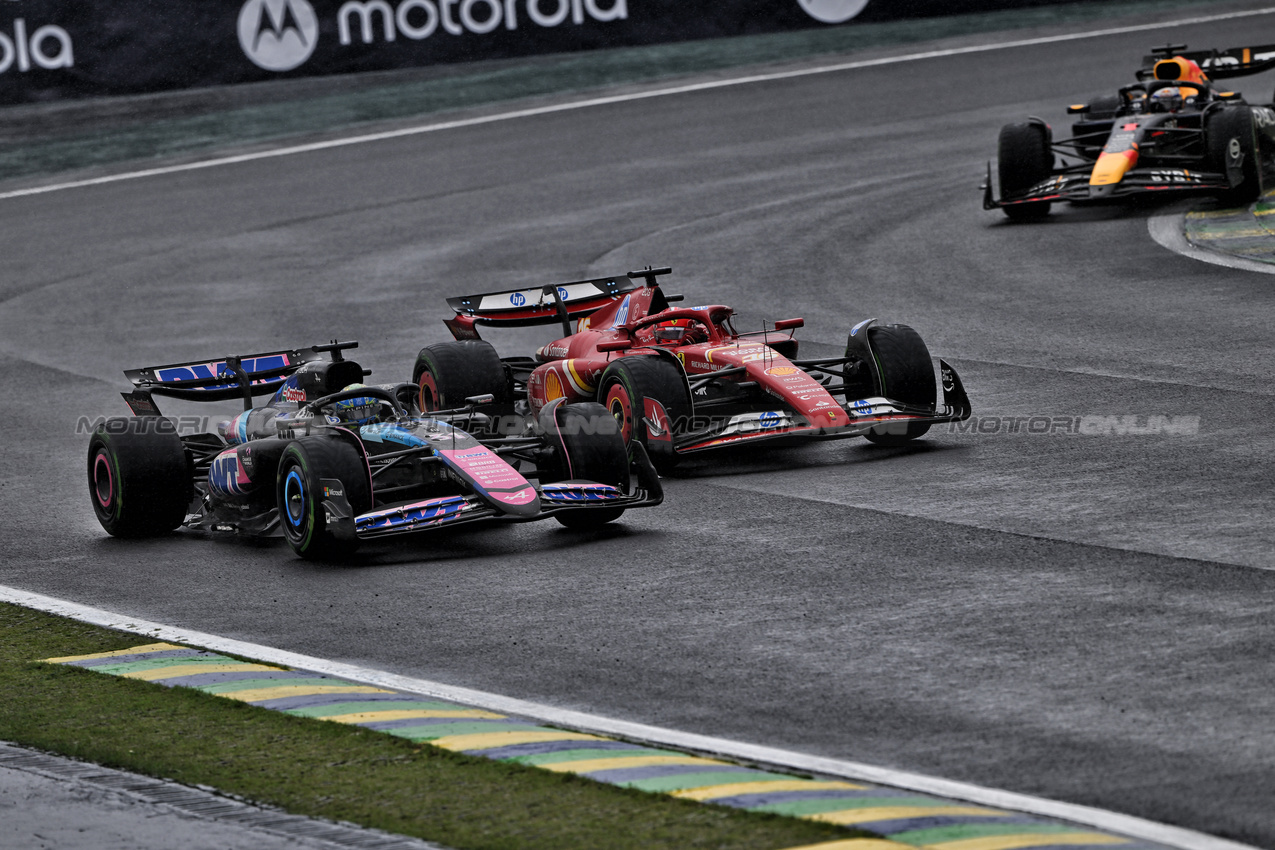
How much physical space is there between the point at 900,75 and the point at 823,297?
1383 centimetres

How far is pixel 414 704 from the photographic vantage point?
783 centimetres

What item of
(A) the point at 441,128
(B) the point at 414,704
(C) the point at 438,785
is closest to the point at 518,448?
(B) the point at 414,704

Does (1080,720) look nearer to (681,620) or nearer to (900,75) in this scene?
(681,620)

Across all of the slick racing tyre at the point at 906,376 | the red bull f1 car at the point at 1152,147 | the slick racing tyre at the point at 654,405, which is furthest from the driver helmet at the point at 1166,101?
the slick racing tyre at the point at 654,405

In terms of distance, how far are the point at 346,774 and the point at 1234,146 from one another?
51.7 feet

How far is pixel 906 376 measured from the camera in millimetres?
12773

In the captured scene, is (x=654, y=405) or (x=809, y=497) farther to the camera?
(x=654, y=405)

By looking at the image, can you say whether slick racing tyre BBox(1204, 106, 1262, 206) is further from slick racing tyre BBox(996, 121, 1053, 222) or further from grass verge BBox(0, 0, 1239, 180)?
grass verge BBox(0, 0, 1239, 180)

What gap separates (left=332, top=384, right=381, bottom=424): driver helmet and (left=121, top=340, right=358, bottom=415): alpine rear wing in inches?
53.9

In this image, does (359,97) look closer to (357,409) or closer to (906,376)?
(906,376)

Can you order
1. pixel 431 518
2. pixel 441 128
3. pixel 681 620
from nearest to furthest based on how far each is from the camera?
pixel 681 620 < pixel 431 518 < pixel 441 128

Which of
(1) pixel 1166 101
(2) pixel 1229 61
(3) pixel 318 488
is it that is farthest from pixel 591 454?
(2) pixel 1229 61

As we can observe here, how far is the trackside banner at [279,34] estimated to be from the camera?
94.6 ft

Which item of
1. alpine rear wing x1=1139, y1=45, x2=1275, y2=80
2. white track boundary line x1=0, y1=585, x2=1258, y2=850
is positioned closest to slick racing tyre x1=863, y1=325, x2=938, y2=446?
white track boundary line x1=0, y1=585, x2=1258, y2=850
